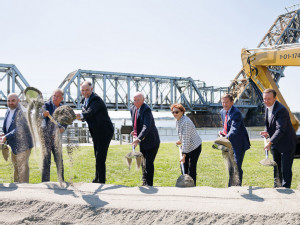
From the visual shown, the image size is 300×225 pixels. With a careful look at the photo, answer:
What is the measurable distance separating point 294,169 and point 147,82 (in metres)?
43.6

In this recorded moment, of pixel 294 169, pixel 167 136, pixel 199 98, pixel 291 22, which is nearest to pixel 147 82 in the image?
pixel 199 98

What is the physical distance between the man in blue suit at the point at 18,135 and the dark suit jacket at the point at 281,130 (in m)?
3.32

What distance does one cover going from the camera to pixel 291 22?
41562 mm

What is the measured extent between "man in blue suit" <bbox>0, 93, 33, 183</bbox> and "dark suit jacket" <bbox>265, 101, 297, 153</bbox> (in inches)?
131

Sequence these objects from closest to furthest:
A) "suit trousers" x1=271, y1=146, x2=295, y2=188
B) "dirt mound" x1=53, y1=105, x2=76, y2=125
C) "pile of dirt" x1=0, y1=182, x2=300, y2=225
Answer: "pile of dirt" x1=0, y1=182, x2=300, y2=225 → "dirt mound" x1=53, y1=105, x2=76, y2=125 → "suit trousers" x1=271, y1=146, x2=295, y2=188

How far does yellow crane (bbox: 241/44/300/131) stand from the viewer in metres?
6.84

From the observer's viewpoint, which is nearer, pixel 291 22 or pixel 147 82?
pixel 291 22

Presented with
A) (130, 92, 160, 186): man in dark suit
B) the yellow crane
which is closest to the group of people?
(130, 92, 160, 186): man in dark suit

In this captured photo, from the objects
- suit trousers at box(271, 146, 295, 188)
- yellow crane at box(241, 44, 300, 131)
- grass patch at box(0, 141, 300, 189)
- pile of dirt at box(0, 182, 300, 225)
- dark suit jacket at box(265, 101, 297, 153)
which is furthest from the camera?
yellow crane at box(241, 44, 300, 131)

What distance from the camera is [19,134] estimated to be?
4109mm

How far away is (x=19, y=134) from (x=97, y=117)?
1120 millimetres

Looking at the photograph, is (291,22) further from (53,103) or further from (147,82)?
(53,103)

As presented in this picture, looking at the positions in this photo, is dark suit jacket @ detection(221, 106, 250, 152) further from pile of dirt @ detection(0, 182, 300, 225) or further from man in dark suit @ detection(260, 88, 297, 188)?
pile of dirt @ detection(0, 182, 300, 225)

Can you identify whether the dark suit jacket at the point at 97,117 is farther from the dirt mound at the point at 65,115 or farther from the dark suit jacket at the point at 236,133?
the dark suit jacket at the point at 236,133
